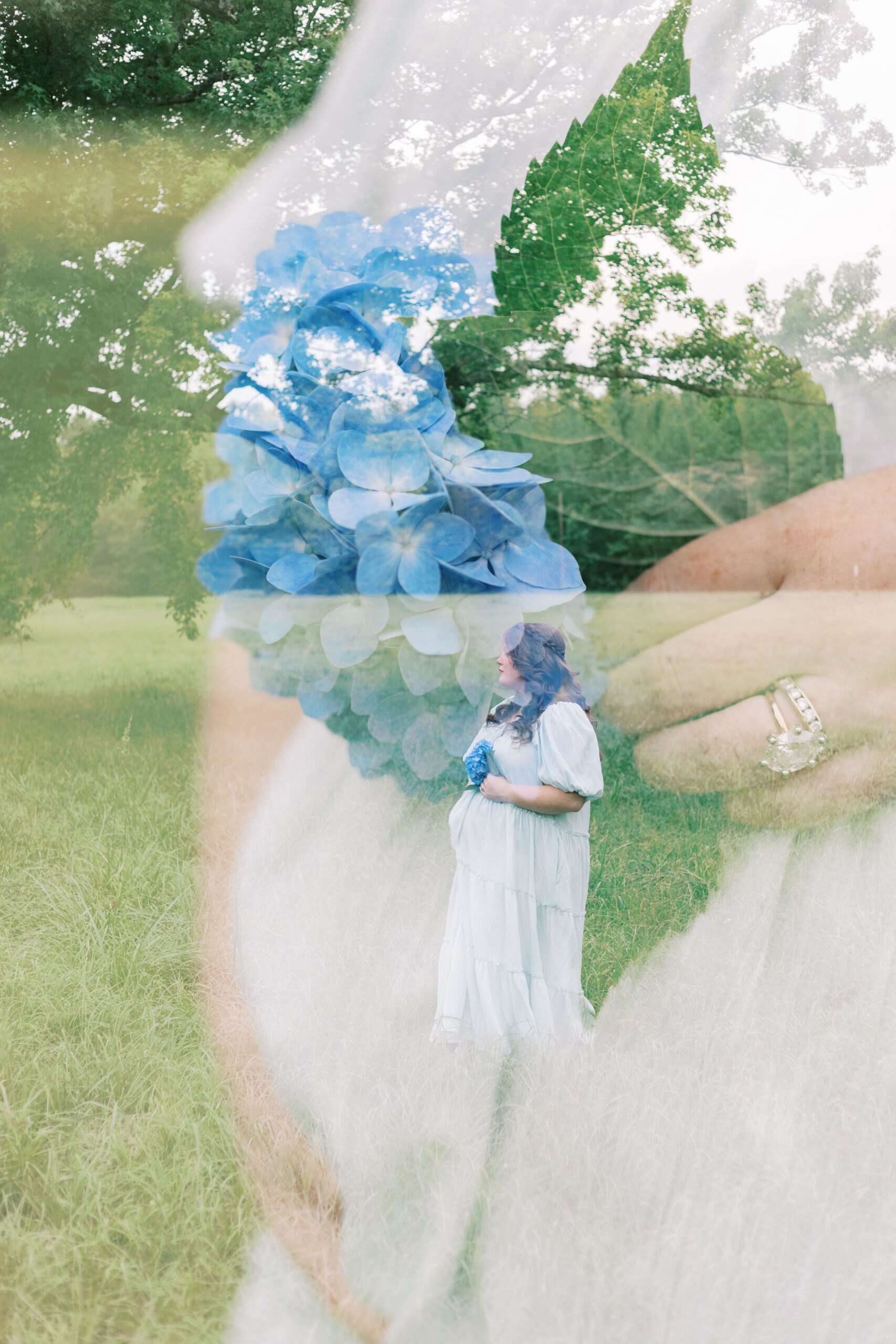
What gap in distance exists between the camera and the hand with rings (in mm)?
800

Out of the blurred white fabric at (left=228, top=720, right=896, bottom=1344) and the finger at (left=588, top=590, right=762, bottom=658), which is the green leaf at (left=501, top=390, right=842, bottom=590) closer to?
the finger at (left=588, top=590, right=762, bottom=658)

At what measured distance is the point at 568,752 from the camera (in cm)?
67

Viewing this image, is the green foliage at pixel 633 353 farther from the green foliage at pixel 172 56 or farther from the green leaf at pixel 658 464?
the green foliage at pixel 172 56

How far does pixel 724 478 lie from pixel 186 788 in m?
0.59

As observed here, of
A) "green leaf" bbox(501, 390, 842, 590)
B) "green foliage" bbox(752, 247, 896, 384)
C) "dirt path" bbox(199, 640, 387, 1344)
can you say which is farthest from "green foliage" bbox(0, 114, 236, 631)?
"green foliage" bbox(752, 247, 896, 384)

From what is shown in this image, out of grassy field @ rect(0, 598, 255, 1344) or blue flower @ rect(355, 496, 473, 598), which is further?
blue flower @ rect(355, 496, 473, 598)

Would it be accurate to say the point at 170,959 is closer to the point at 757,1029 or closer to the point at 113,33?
the point at 757,1029

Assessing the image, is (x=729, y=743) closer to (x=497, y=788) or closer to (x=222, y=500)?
(x=497, y=788)

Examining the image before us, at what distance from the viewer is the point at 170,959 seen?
66cm

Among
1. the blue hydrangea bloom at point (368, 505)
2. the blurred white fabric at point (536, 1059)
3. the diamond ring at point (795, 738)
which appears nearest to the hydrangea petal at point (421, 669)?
the blue hydrangea bloom at point (368, 505)

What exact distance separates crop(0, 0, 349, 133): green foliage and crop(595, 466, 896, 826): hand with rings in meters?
0.59

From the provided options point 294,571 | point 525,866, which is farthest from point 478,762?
point 294,571

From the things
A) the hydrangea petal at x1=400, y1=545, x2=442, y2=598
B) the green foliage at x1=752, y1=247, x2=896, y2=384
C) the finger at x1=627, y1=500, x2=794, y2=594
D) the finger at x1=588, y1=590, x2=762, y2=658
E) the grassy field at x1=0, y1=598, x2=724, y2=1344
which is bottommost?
the grassy field at x1=0, y1=598, x2=724, y2=1344

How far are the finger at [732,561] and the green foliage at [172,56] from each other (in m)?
0.56
